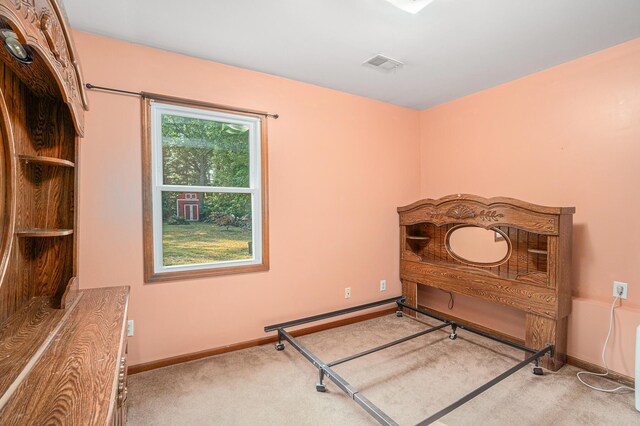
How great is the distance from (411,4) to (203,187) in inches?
80.1

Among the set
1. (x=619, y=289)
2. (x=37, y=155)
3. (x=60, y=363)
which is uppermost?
(x=37, y=155)

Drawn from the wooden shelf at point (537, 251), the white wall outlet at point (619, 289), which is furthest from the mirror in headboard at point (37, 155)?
the white wall outlet at point (619, 289)

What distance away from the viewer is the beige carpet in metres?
1.91

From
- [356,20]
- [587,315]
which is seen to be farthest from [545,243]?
[356,20]

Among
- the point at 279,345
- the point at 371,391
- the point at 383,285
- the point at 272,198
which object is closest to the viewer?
the point at 371,391

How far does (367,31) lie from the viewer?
221 centimetres

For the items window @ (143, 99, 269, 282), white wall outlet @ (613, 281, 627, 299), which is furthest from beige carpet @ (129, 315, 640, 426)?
window @ (143, 99, 269, 282)

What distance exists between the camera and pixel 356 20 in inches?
82.1

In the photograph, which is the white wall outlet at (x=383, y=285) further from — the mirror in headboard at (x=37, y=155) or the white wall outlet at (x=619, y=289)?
the mirror in headboard at (x=37, y=155)

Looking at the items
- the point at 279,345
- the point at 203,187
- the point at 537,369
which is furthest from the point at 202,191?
the point at 537,369

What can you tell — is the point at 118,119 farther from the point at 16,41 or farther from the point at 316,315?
the point at 316,315

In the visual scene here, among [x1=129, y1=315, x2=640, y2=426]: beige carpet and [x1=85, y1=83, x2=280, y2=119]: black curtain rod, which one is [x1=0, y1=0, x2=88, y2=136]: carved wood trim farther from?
[x1=129, y1=315, x2=640, y2=426]: beige carpet

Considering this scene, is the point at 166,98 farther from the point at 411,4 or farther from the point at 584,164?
the point at 584,164

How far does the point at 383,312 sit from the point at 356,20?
2971 millimetres
